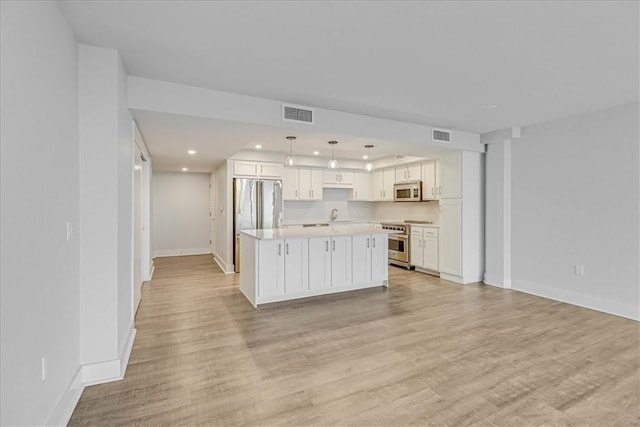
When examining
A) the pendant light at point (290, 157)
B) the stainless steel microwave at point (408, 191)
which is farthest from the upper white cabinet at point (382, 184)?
the pendant light at point (290, 157)

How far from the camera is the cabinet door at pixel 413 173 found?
21.4 ft

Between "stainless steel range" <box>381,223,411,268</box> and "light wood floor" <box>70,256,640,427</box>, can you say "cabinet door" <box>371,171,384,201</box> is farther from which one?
"light wood floor" <box>70,256,640,427</box>

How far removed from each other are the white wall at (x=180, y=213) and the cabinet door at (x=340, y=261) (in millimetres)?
5261

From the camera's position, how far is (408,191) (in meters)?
6.64

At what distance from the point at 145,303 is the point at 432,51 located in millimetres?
4422

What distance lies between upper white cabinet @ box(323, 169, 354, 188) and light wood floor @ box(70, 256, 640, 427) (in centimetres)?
362

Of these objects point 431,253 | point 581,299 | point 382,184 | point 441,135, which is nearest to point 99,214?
point 441,135

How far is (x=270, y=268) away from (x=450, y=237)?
10.7ft

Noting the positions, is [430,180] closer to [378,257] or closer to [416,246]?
[416,246]

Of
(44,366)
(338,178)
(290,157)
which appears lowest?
(44,366)

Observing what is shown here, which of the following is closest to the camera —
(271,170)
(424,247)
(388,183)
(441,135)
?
(441,135)

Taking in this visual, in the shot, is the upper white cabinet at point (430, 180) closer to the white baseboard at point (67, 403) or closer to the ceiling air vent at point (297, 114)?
the ceiling air vent at point (297, 114)

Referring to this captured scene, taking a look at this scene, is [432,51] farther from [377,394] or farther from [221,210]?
[221,210]

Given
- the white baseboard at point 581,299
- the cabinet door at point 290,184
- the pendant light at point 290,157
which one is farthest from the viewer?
the cabinet door at point 290,184
